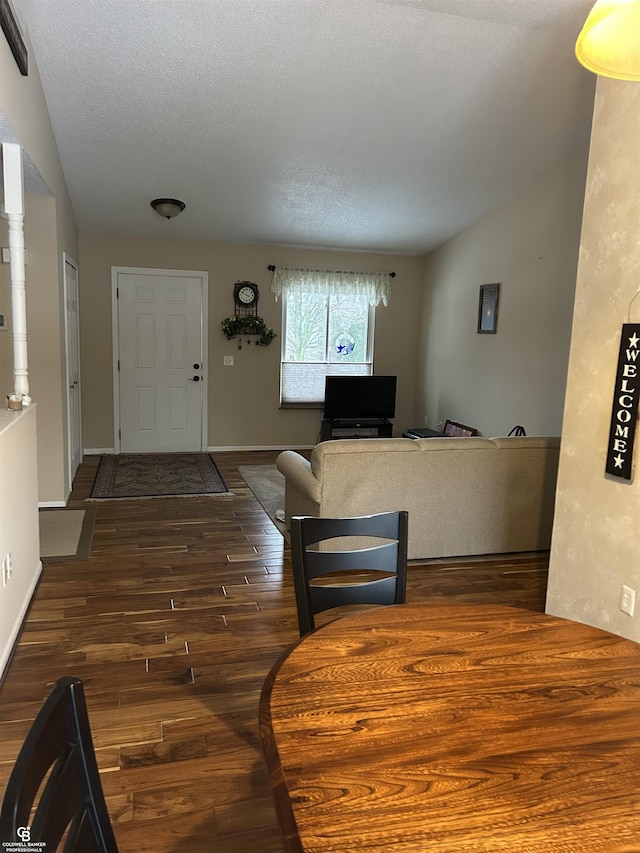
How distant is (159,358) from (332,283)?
221cm

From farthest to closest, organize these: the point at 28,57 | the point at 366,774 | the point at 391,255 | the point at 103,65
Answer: the point at 391,255, the point at 103,65, the point at 28,57, the point at 366,774

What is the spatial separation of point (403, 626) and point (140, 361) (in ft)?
19.5

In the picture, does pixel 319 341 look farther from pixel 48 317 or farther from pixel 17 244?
pixel 17 244

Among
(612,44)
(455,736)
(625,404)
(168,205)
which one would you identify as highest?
(168,205)

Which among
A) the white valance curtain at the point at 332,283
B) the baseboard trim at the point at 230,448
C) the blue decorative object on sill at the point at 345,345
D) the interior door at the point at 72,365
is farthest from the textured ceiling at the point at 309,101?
the baseboard trim at the point at 230,448

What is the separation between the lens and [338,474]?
3.58 meters

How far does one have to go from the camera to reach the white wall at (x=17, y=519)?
255 cm

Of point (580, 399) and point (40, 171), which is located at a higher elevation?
point (40, 171)

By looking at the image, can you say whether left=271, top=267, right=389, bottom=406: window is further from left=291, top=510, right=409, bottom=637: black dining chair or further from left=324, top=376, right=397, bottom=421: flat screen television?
left=291, top=510, right=409, bottom=637: black dining chair

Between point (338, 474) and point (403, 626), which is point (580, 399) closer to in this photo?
point (338, 474)

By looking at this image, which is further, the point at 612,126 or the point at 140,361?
the point at 140,361

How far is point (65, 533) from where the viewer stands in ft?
13.8

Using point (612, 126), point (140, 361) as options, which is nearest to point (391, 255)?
point (140, 361)

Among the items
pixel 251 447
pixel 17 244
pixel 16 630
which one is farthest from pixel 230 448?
pixel 16 630
